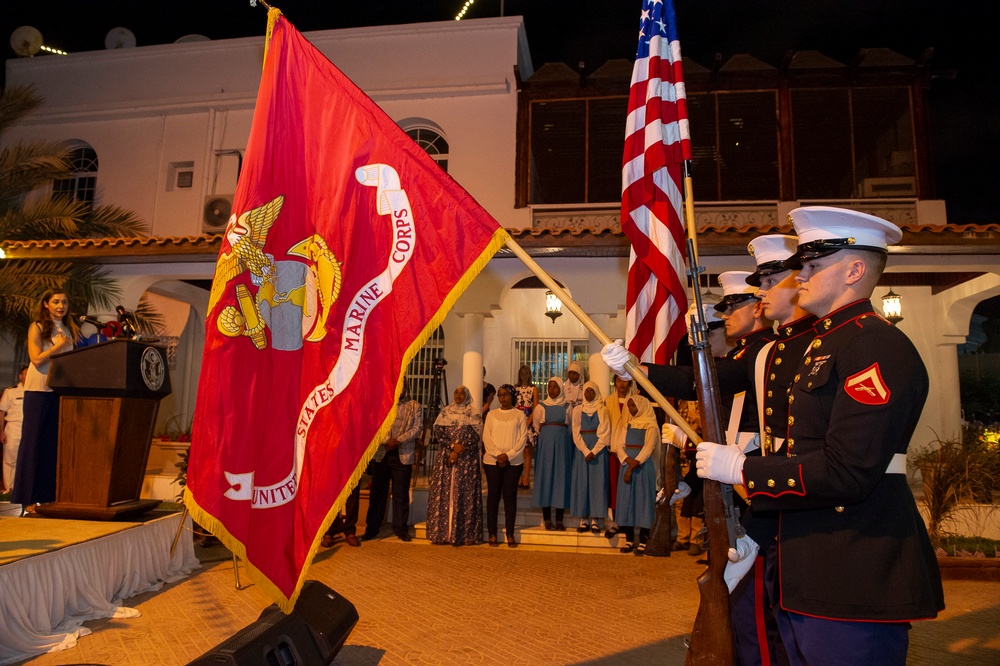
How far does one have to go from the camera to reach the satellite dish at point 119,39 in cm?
1402

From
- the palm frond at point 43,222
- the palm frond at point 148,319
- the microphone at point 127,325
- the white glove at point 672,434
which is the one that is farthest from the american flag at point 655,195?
the palm frond at point 43,222

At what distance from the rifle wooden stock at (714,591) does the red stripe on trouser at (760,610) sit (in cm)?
21

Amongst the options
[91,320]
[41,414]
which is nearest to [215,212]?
[91,320]

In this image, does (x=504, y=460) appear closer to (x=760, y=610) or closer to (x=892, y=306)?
(x=760, y=610)

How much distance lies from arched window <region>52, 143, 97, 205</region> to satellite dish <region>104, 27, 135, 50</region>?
7.99 ft

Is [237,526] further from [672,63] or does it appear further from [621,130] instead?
[621,130]

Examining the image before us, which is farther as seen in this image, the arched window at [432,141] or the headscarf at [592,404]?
the arched window at [432,141]

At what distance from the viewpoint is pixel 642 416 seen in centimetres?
799

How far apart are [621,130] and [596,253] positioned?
13.6ft

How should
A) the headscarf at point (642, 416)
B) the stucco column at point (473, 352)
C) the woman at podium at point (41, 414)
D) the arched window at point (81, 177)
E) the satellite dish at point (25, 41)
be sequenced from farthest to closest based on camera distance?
the satellite dish at point (25, 41) < the arched window at point (81, 177) < the stucco column at point (473, 352) < the headscarf at point (642, 416) < the woman at podium at point (41, 414)

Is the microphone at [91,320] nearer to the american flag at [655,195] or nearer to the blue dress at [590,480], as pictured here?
the american flag at [655,195]

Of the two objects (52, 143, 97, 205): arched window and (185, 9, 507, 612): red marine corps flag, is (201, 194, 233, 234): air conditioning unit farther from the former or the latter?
(185, 9, 507, 612): red marine corps flag

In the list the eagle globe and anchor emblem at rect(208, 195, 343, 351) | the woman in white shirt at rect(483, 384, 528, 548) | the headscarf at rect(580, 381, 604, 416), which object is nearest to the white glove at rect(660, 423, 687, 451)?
the eagle globe and anchor emblem at rect(208, 195, 343, 351)

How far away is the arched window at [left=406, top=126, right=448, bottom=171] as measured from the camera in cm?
1225
